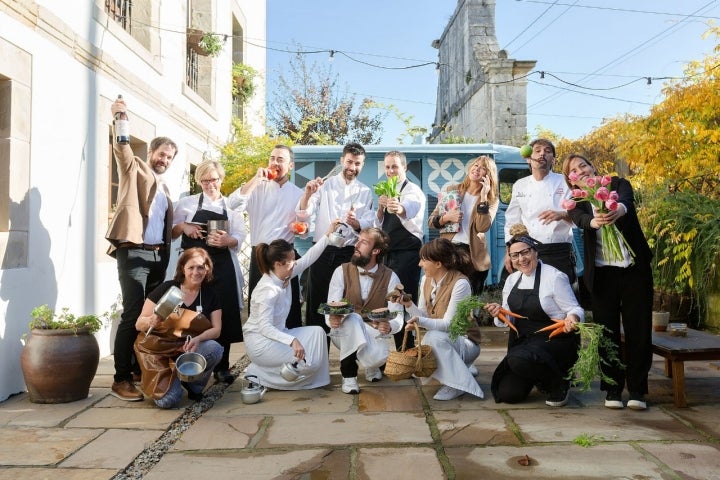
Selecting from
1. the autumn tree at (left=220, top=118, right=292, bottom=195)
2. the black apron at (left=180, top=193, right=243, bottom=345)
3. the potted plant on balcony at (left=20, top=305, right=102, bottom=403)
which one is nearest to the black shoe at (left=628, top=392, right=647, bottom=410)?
the black apron at (left=180, top=193, right=243, bottom=345)

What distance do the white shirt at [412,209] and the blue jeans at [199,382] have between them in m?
1.81

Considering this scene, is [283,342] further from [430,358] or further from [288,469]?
[288,469]

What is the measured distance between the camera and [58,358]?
455cm

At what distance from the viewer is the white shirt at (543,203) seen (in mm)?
5012

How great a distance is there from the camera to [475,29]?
2008 cm

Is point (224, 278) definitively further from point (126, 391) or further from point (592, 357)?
point (592, 357)

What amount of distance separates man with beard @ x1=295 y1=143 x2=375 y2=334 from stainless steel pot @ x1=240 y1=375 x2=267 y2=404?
3.44 ft

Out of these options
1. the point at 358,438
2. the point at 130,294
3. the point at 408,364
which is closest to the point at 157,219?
the point at 130,294

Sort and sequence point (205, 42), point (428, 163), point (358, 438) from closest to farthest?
point (358, 438), point (428, 163), point (205, 42)

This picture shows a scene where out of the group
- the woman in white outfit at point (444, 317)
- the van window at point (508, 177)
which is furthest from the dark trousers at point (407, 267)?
the van window at point (508, 177)

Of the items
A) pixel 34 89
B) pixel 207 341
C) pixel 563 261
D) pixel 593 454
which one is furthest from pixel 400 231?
pixel 34 89

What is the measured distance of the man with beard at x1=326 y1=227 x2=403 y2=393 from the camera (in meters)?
4.93

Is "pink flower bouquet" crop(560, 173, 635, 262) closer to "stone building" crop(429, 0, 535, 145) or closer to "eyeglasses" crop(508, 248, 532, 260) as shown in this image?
"eyeglasses" crop(508, 248, 532, 260)

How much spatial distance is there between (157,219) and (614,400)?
3639 millimetres
